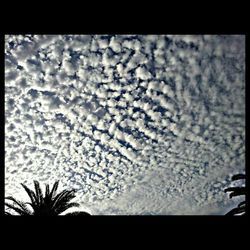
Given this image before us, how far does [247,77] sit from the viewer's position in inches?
124
